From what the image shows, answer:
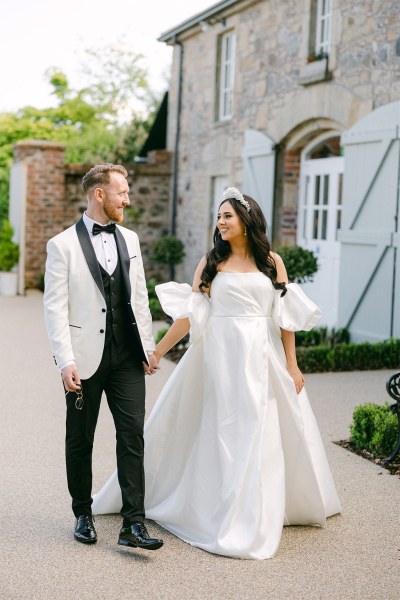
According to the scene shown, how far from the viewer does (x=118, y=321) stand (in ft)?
14.1

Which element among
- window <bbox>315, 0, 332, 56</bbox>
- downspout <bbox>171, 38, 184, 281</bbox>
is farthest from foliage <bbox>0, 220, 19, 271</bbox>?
window <bbox>315, 0, 332, 56</bbox>

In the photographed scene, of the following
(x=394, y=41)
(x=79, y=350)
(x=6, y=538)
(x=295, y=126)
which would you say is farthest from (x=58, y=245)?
(x=295, y=126)

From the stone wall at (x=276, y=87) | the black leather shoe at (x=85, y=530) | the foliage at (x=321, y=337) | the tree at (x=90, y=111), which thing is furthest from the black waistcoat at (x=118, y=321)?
the tree at (x=90, y=111)

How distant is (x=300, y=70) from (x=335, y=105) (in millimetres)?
1307

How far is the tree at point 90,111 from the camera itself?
2734 cm

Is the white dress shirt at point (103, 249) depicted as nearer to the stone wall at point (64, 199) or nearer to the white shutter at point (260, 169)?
the white shutter at point (260, 169)

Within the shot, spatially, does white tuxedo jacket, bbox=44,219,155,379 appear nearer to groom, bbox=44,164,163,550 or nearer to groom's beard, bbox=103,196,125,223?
groom, bbox=44,164,163,550

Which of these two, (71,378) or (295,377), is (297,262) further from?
(71,378)

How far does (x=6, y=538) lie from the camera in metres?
4.37

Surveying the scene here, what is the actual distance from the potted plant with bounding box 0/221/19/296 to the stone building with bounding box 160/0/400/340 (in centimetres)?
320

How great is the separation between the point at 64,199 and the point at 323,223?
6.73 metres

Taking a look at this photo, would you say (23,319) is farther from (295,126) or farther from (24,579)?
(24,579)

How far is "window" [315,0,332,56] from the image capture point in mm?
12297

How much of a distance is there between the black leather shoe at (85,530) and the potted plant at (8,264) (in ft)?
42.5
